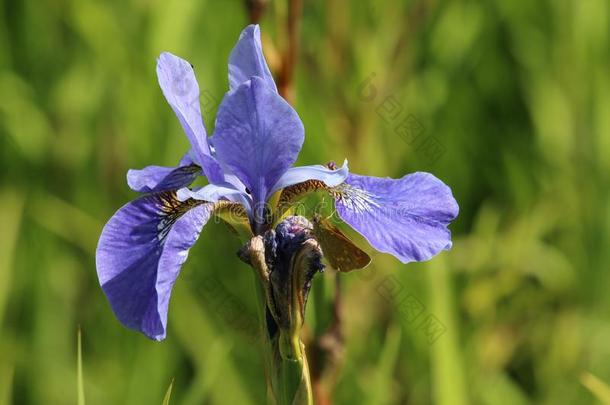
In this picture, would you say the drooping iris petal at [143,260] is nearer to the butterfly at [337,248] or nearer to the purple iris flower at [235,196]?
the purple iris flower at [235,196]

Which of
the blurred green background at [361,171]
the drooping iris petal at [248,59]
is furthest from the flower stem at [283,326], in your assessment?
the blurred green background at [361,171]

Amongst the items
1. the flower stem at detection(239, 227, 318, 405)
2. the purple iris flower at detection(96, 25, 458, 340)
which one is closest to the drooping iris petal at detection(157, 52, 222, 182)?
the purple iris flower at detection(96, 25, 458, 340)

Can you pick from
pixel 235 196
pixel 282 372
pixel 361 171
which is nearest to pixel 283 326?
pixel 282 372

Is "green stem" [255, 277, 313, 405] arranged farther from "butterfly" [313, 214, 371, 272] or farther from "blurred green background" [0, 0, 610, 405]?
"blurred green background" [0, 0, 610, 405]

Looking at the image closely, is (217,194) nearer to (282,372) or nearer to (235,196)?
(235,196)

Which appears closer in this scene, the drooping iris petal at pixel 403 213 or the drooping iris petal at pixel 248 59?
the drooping iris petal at pixel 403 213

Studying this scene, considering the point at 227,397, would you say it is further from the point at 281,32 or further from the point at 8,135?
the point at 8,135
